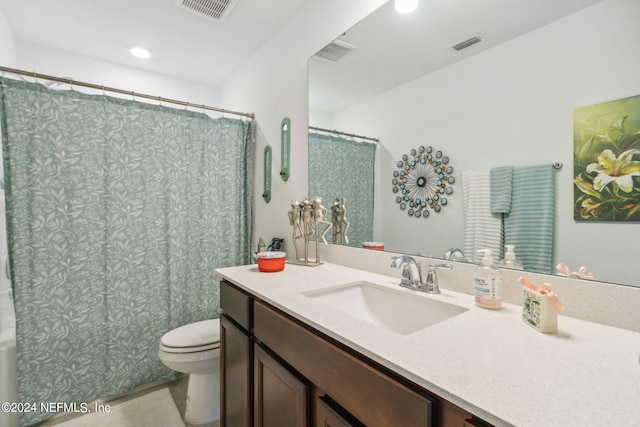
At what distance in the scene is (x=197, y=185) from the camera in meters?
2.11

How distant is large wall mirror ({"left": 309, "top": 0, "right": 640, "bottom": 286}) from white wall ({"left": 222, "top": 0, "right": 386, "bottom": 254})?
0.20 meters

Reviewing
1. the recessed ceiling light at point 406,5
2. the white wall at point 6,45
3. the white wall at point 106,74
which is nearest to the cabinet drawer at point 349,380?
the recessed ceiling light at point 406,5

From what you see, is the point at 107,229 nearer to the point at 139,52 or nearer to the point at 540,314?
the point at 139,52

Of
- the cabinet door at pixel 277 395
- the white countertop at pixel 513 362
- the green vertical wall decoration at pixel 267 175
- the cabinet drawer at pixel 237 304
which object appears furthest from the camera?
the green vertical wall decoration at pixel 267 175

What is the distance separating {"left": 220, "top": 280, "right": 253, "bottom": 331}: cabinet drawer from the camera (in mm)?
1135

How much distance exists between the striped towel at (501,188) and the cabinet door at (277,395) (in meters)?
0.81

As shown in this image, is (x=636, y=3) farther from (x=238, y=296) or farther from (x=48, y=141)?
(x=48, y=141)

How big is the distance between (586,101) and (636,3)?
230 millimetres

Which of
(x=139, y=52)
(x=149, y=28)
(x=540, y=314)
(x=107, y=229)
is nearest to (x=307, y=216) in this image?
(x=540, y=314)

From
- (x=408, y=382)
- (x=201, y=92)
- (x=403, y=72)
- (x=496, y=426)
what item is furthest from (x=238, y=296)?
(x=201, y=92)

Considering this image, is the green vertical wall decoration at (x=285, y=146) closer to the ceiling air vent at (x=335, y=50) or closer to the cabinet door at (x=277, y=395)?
the ceiling air vent at (x=335, y=50)

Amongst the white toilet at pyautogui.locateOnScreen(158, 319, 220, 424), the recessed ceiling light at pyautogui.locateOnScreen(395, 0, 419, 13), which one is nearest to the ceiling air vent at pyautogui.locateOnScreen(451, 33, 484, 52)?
the recessed ceiling light at pyautogui.locateOnScreen(395, 0, 419, 13)

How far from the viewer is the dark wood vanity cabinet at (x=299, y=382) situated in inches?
21.8

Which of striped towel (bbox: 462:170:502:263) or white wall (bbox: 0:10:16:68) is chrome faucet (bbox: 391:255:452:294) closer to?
striped towel (bbox: 462:170:502:263)
